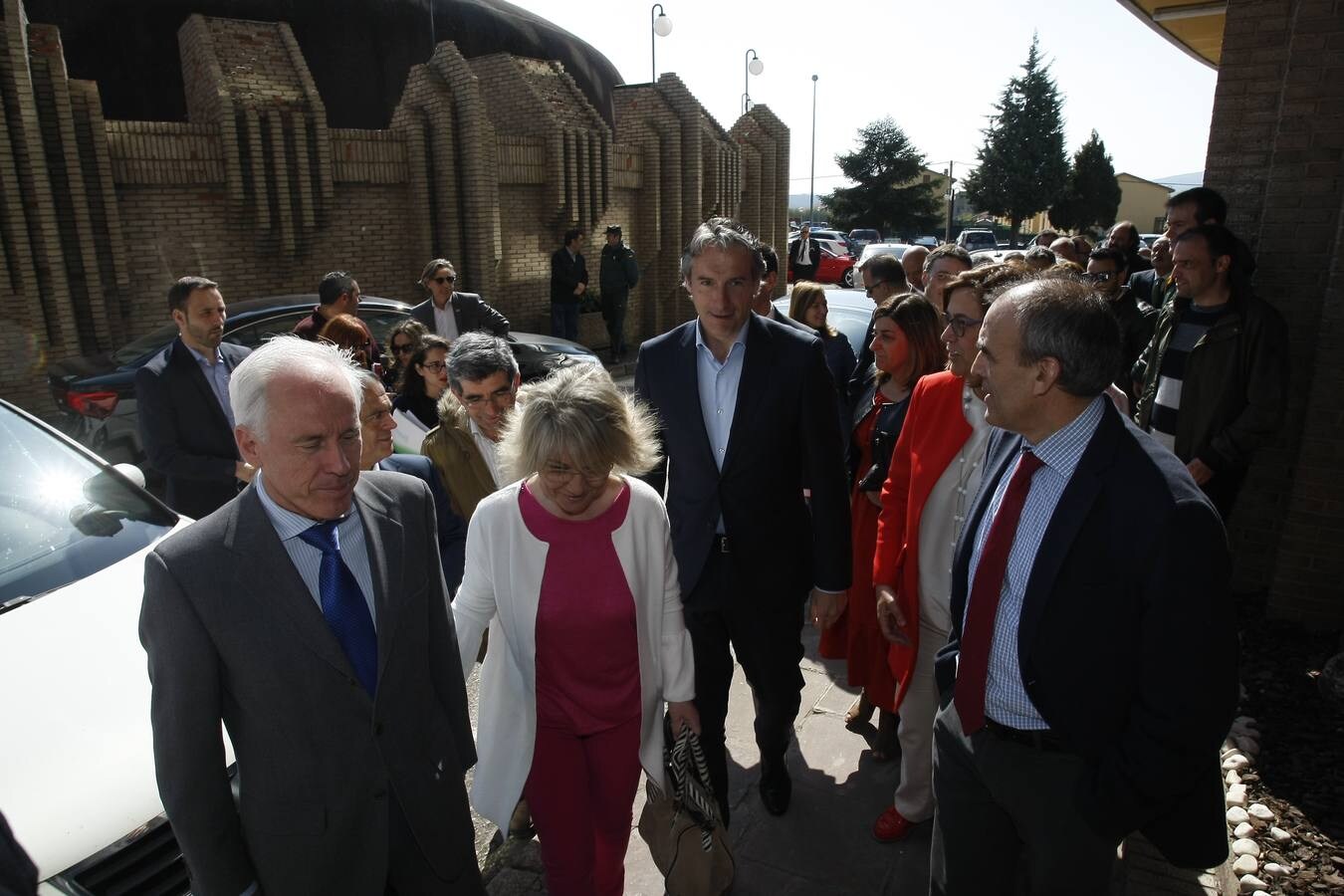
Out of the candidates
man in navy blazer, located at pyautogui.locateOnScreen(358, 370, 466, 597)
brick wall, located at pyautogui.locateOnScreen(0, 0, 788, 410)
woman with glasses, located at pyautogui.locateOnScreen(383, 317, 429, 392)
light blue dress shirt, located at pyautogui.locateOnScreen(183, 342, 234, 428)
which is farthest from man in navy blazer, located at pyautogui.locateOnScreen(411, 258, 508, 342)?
brick wall, located at pyautogui.locateOnScreen(0, 0, 788, 410)

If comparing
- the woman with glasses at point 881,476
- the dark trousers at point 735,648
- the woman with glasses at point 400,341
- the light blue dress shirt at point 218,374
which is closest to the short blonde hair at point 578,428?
the dark trousers at point 735,648

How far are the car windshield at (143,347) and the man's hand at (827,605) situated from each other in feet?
21.5

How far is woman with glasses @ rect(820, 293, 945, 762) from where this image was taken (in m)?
3.60

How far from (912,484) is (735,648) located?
89cm

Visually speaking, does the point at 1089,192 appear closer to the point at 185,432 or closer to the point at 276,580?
the point at 185,432

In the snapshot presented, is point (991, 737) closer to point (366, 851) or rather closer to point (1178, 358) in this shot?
point (366, 851)

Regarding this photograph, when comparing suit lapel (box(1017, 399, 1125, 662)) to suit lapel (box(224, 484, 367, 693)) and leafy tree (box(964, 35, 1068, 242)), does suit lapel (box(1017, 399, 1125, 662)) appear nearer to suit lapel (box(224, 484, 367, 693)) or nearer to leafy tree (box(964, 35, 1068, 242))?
suit lapel (box(224, 484, 367, 693))

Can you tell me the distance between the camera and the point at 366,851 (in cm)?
197

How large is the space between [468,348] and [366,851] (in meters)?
1.89

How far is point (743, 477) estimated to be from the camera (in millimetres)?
3020

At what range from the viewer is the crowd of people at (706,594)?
1808 millimetres

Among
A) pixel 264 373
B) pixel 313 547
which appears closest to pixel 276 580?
pixel 313 547

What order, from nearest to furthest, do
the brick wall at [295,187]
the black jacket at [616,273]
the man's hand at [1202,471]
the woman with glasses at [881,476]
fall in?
the woman with glasses at [881,476], the man's hand at [1202,471], the brick wall at [295,187], the black jacket at [616,273]

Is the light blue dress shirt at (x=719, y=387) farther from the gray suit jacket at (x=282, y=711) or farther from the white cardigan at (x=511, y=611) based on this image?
the gray suit jacket at (x=282, y=711)
